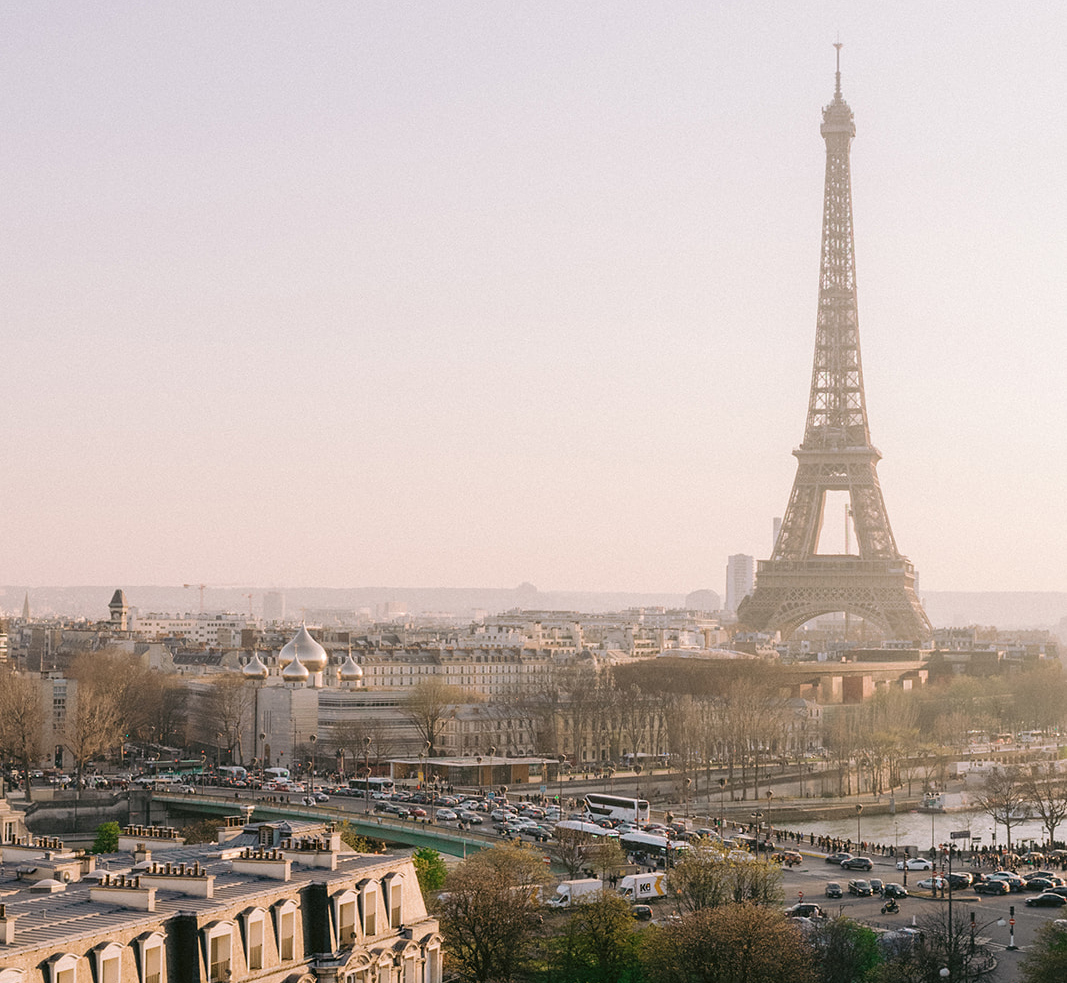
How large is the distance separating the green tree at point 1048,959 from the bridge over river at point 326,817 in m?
17.5

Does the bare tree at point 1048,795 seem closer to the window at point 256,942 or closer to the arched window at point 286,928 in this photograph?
the arched window at point 286,928

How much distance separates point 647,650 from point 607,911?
298 feet

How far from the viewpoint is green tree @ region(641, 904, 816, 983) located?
28125mm

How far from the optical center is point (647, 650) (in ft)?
404

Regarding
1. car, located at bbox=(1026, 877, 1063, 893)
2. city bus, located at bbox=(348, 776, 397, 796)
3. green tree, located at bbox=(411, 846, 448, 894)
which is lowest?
car, located at bbox=(1026, 877, 1063, 893)

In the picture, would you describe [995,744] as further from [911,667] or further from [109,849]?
[109,849]

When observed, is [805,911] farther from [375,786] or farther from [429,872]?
[375,786]

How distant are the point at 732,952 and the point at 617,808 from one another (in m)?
32.4

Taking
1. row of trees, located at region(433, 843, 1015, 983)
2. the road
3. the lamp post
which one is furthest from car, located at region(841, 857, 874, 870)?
the lamp post

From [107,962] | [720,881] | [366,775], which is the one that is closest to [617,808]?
[366,775]

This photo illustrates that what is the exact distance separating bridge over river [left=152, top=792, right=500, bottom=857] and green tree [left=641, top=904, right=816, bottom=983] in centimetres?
1846

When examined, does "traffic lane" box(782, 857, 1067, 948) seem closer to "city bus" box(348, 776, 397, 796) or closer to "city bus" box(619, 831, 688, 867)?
"city bus" box(619, 831, 688, 867)

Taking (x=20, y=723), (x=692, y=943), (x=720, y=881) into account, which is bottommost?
(x=720, y=881)

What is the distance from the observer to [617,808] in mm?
60656
